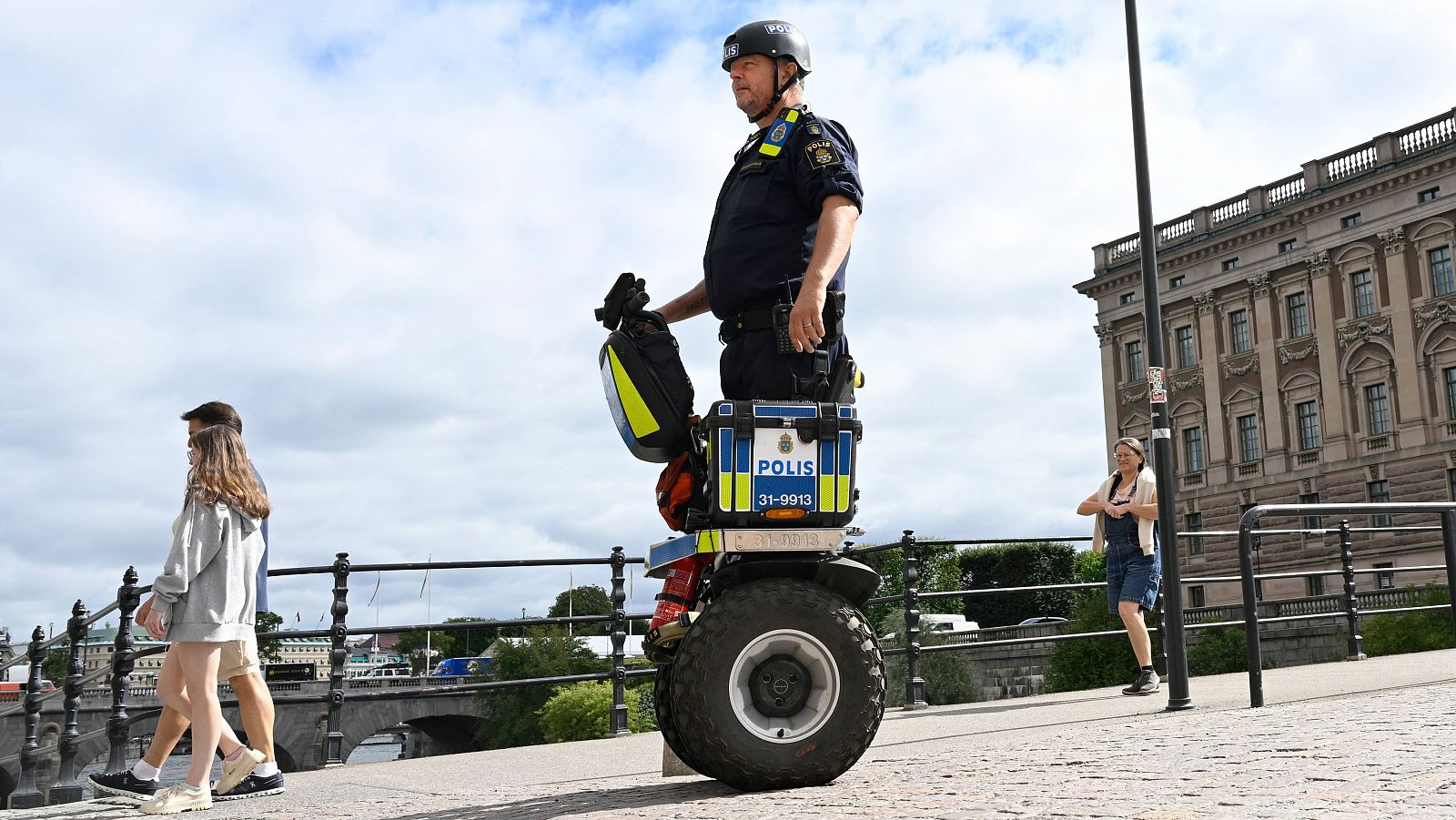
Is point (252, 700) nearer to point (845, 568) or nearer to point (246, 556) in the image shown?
point (246, 556)

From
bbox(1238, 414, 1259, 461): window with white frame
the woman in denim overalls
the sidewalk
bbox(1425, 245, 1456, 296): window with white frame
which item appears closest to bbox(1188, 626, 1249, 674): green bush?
the woman in denim overalls

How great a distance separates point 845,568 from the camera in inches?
161

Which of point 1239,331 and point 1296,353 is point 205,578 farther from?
point 1239,331

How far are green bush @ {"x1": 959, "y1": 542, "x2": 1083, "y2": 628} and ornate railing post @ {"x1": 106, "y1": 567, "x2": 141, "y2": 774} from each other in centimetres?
5586

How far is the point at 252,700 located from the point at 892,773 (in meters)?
3.04

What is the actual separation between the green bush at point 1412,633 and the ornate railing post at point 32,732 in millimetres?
12959

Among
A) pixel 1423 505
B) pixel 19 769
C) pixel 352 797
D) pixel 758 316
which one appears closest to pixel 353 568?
pixel 19 769

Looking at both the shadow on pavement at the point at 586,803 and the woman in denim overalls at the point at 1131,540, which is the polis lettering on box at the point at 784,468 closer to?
the shadow on pavement at the point at 586,803

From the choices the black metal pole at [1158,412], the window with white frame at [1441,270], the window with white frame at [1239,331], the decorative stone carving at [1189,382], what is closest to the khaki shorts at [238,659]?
the black metal pole at [1158,412]

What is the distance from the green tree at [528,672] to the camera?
180ft

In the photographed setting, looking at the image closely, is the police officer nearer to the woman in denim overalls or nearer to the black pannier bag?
the black pannier bag

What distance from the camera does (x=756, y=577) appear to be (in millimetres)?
4047

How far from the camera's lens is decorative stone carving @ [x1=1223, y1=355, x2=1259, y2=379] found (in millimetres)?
49438

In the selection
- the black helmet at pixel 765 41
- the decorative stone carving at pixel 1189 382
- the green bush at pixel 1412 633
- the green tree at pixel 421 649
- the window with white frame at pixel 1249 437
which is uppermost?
the decorative stone carving at pixel 1189 382
